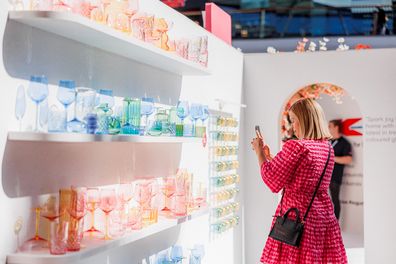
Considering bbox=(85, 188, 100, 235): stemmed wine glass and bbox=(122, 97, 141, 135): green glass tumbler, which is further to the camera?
bbox=(122, 97, 141, 135): green glass tumbler

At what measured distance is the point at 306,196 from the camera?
13.1 feet

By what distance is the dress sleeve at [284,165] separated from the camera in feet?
12.9

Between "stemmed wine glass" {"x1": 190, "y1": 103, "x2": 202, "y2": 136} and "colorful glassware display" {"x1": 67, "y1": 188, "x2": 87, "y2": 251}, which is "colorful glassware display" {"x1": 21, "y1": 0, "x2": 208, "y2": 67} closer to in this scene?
"stemmed wine glass" {"x1": 190, "y1": 103, "x2": 202, "y2": 136}

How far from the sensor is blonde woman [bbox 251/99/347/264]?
3939 millimetres

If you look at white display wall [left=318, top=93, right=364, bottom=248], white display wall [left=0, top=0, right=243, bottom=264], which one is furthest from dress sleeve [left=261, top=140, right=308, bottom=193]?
white display wall [left=318, top=93, right=364, bottom=248]

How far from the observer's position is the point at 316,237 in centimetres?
399

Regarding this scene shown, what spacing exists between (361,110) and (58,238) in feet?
14.3

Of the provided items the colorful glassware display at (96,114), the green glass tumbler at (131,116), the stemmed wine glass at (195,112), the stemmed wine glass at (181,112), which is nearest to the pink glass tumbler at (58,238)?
the colorful glassware display at (96,114)

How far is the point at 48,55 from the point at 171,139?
0.93 meters

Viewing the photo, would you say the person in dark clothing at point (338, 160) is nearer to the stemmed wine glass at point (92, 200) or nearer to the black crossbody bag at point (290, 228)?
the black crossbody bag at point (290, 228)

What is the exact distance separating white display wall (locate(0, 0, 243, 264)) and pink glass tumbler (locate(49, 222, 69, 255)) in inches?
4.2

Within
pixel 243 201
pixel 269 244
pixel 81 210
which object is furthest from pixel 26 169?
pixel 243 201

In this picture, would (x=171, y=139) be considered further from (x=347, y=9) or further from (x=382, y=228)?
(x=347, y=9)

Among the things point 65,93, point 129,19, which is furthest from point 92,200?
point 129,19
